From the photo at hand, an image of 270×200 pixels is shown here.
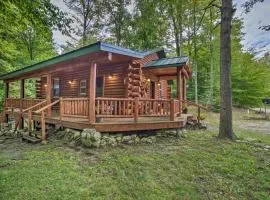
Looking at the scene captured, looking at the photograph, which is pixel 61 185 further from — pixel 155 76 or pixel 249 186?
pixel 155 76

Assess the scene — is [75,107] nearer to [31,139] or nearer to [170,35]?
[31,139]

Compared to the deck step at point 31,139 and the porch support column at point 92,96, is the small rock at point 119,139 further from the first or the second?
the deck step at point 31,139

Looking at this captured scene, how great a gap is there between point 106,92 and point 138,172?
7578mm

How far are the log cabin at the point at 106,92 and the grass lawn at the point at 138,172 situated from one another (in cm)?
144

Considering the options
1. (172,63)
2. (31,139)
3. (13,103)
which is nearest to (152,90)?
(172,63)

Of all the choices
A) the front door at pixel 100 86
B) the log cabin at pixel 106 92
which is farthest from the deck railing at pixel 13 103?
the front door at pixel 100 86

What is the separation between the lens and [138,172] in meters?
5.21

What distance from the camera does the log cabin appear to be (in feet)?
24.9

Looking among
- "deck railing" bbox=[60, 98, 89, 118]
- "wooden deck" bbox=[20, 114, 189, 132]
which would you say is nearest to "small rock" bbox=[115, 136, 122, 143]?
"wooden deck" bbox=[20, 114, 189, 132]

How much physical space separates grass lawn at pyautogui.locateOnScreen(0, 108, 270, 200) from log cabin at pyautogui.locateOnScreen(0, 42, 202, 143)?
1438mm

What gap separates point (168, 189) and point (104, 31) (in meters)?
23.0

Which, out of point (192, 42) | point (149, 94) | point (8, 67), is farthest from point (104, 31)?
point (149, 94)

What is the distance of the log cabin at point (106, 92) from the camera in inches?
299

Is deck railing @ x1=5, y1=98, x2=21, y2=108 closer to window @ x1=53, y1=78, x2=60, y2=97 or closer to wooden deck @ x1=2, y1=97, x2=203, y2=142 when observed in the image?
window @ x1=53, y1=78, x2=60, y2=97
